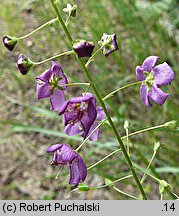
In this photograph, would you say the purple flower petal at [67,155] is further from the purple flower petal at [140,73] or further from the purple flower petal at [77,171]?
the purple flower petal at [140,73]

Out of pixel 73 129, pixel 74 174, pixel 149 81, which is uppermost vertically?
pixel 149 81

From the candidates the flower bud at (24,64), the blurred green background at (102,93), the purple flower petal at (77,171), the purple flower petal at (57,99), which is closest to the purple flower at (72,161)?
the purple flower petal at (77,171)

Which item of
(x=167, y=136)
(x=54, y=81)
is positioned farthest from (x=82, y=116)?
(x=167, y=136)

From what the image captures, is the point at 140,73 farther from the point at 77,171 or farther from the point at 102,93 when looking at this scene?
the point at 102,93

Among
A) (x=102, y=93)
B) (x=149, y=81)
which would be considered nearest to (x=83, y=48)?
(x=149, y=81)

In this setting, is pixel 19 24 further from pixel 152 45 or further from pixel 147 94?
A: pixel 147 94

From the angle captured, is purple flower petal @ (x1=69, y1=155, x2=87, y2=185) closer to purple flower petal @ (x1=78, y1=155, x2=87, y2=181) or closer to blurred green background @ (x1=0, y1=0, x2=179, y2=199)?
purple flower petal @ (x1=78, y1=155, x2=87, y2=181)
